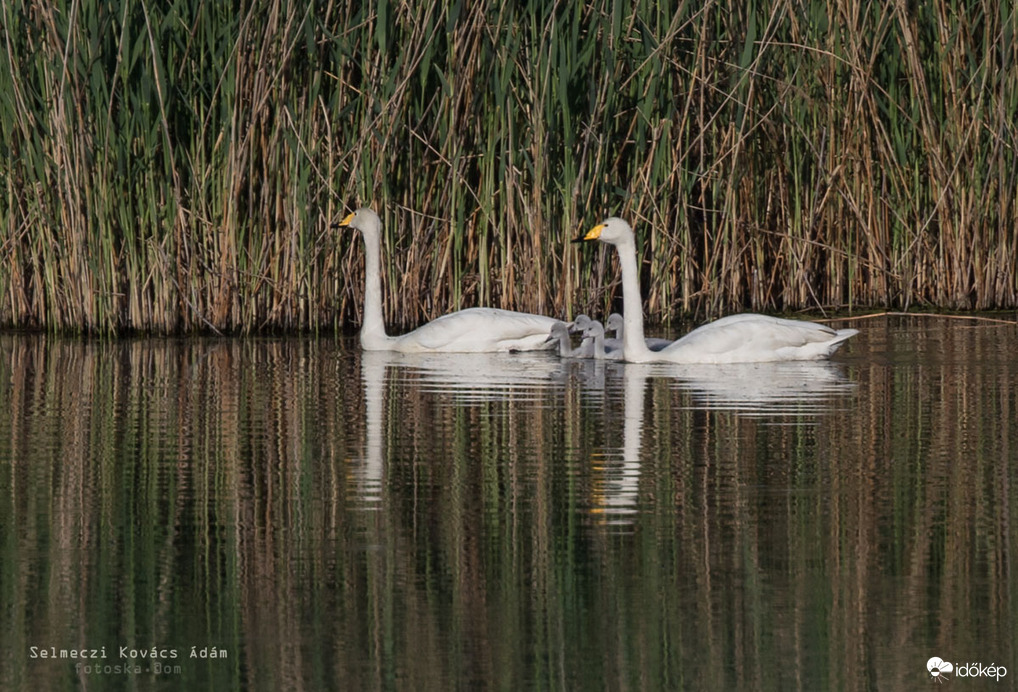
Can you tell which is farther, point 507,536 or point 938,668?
point 507,536

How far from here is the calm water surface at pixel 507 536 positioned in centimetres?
440

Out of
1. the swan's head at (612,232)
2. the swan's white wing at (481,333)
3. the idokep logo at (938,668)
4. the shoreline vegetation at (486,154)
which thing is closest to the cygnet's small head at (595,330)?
the swan's white wing at (481,333)

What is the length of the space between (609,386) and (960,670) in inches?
224

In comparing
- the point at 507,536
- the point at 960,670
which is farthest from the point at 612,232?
the point at 960,670

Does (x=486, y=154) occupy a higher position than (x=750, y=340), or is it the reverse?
(x=486, y=154)

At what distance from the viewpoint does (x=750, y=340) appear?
10.7 meters

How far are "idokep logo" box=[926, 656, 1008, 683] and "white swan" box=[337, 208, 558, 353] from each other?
7.32 metres

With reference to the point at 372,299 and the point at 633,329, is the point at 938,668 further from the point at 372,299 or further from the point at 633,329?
the point at 372,299

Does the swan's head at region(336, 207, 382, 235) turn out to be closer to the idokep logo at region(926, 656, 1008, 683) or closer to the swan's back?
the swan's back

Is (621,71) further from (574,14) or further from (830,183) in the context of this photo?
(830,183)

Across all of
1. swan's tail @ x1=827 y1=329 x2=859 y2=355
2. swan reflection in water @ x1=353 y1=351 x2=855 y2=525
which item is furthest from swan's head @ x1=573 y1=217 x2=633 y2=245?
swan's tail @ x1=827 y1=329 x2=859 y2=355

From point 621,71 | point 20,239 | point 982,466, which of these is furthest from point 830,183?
point 982,466

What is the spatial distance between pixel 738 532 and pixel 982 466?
1530mm

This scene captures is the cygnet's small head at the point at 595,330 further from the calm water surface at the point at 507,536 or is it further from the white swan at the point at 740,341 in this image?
the calm water surface at the point at 507,536
